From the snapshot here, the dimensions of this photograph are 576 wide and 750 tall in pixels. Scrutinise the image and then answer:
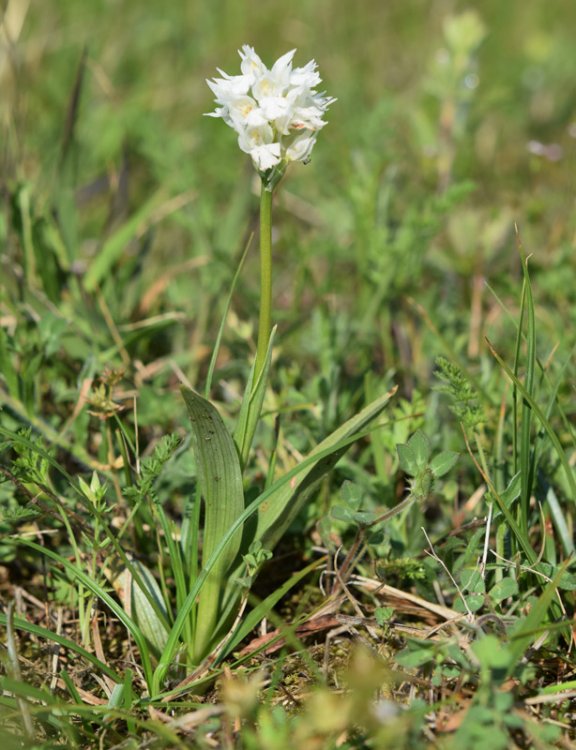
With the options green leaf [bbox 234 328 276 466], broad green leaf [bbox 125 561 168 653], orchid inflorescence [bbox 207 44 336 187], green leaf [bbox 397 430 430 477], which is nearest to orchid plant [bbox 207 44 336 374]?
orchid inflorescence [bbox 207 44 336 187]

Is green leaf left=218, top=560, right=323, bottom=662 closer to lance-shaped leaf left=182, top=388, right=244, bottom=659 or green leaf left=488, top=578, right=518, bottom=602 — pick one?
lance-shaped leaf left=182, top=388, right=244, bottom=659

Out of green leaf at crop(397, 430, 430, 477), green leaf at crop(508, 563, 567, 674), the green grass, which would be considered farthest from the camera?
green leaf at crop(397, 430, 430, 477)

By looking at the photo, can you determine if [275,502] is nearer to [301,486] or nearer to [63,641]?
[301,486]

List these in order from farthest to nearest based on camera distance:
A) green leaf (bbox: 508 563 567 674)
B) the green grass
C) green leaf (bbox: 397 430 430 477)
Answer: green leaf (bbox: 397 430 430 477), the green grass, green leaf (bbox: 508 563 567 674)

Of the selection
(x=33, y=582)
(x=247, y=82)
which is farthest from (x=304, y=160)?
(x=33, y=582)

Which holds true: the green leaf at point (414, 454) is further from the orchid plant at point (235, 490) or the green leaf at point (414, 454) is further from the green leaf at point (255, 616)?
the green leaf at point (255, 616)

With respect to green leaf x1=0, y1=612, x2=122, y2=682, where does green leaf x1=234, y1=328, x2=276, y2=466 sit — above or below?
above

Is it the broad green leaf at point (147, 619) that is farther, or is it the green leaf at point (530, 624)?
the broad green leaf at point (147, 619)

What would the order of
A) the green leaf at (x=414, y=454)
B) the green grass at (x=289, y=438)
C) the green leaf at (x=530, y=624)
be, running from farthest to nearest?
the green leaf at (x=414, y=454)
the green grass at (x=289, y=438)
the green leaf at (x=530, y=624)

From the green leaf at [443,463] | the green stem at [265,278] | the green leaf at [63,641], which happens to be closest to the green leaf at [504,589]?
the green leaf at [443,463]
